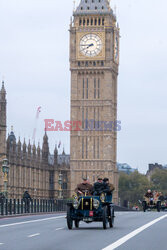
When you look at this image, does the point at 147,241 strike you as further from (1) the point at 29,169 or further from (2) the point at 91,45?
(2) the point at 91,45

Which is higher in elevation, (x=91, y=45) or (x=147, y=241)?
(x=91, y=45)

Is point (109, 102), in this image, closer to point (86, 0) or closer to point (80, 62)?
point (80, 62)

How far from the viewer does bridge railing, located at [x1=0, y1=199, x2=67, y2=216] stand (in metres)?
45.1

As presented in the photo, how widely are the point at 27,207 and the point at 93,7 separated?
286 ft

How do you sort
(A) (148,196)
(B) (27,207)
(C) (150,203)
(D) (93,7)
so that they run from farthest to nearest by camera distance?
(D) (93,7)
(C) (150,203)
(A) (148,196)
(B) (27,207)

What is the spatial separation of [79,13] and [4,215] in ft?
304

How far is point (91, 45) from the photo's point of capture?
13038cm

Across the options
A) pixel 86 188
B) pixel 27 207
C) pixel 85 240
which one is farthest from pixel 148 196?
pixel 85 240

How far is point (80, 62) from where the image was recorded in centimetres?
13100

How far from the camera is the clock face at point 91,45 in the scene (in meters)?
130

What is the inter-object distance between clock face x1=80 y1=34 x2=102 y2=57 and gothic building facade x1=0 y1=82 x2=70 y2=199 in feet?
55.9

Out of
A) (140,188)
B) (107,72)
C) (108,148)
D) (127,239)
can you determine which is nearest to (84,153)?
(108,148)

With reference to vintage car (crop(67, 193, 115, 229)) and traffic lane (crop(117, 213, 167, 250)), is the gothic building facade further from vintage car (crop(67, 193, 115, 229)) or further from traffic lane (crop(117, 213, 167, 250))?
traffic lane (crop(117, 213, 167, 250))

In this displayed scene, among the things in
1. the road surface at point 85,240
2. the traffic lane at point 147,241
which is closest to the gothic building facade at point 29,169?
the road surface at point 85,240
